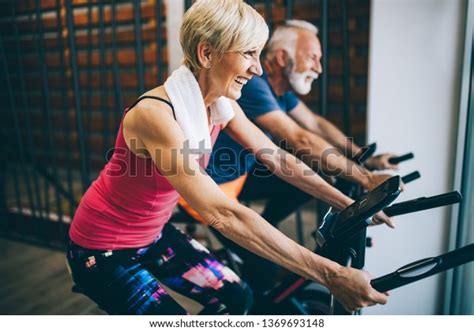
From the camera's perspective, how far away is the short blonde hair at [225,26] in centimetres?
105

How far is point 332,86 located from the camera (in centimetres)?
345

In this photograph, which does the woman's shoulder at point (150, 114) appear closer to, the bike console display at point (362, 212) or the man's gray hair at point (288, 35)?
the bike console display at point (362, 212)

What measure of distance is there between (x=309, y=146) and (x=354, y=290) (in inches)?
32.7

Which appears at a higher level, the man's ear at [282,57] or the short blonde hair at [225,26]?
the short blonde hair at [225,26]

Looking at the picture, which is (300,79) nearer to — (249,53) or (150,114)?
(249,53)

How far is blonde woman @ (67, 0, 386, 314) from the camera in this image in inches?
36.2

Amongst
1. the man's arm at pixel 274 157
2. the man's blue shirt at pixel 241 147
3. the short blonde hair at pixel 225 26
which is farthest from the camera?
the man's blue shirt at pixel 241 147

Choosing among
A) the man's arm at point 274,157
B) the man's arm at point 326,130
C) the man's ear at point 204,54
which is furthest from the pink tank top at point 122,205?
the man's arm at point 326,130

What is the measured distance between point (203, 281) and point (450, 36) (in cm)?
132

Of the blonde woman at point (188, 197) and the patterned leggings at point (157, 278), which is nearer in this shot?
the blonde woman at point (188, 197)

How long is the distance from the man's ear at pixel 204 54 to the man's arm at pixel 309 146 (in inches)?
21.9

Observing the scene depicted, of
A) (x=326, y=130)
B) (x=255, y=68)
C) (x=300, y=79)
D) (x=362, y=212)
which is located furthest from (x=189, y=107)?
(x=326, y=130)

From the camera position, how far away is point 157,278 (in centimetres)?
137

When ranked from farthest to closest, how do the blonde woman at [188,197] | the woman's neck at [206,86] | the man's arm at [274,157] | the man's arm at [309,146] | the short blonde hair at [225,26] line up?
the man's arm at [309,146]
the man's arm at [274,157]
the woman's neck at [206,86]
the short blonde hair at [225,26]
the blonde woman at [188,197]
